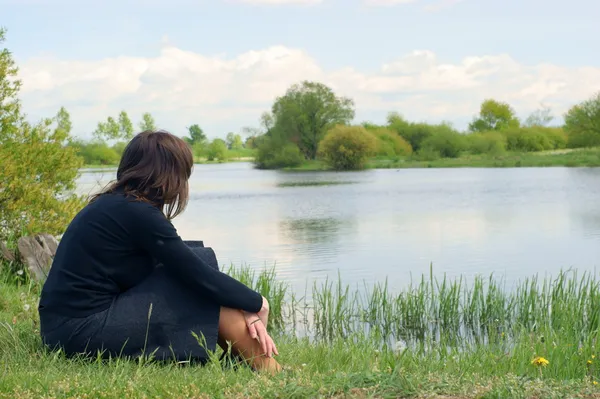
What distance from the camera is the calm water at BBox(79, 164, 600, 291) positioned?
40.1ft

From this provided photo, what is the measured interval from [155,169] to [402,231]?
15.0 metres

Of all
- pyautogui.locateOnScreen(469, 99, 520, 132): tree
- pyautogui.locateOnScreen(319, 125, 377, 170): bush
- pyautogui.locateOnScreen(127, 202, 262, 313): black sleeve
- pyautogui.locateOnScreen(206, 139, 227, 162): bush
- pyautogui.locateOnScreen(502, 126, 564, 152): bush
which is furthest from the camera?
pyautogui.locateOnScreen(206, 139, 227, 162): bush

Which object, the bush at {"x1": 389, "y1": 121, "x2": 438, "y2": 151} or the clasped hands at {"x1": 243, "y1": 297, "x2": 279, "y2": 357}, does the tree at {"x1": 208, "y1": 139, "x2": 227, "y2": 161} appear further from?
the clasped hands at {"x1": 243, "y1": 297, "x2": 279, "y2": 357}

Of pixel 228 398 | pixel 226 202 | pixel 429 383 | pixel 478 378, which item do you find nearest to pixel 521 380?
pixel 478 378

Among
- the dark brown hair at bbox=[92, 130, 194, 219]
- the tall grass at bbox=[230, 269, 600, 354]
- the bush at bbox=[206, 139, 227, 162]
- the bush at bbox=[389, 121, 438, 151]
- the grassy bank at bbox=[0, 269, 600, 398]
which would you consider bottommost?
the tall grass at bbox=[230, 269, 600, 354]

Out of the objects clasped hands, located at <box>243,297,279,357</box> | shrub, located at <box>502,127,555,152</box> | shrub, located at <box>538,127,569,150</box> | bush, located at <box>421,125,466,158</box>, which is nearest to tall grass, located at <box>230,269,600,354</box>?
clasped hands, located at <box>243,297,279,357</box>

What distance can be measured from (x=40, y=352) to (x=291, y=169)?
62331 mm

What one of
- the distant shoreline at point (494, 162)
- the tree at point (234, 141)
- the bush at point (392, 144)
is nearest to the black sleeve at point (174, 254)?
the distant shoreline at point (494, 162)

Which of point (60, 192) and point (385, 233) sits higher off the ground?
point (60, 192)

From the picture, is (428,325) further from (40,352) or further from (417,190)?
(417,190)

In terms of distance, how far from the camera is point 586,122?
64062 mm

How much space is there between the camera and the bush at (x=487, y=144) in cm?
6686

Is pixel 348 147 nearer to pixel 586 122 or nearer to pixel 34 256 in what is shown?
pixel 586 122

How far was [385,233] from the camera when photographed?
1775cm
